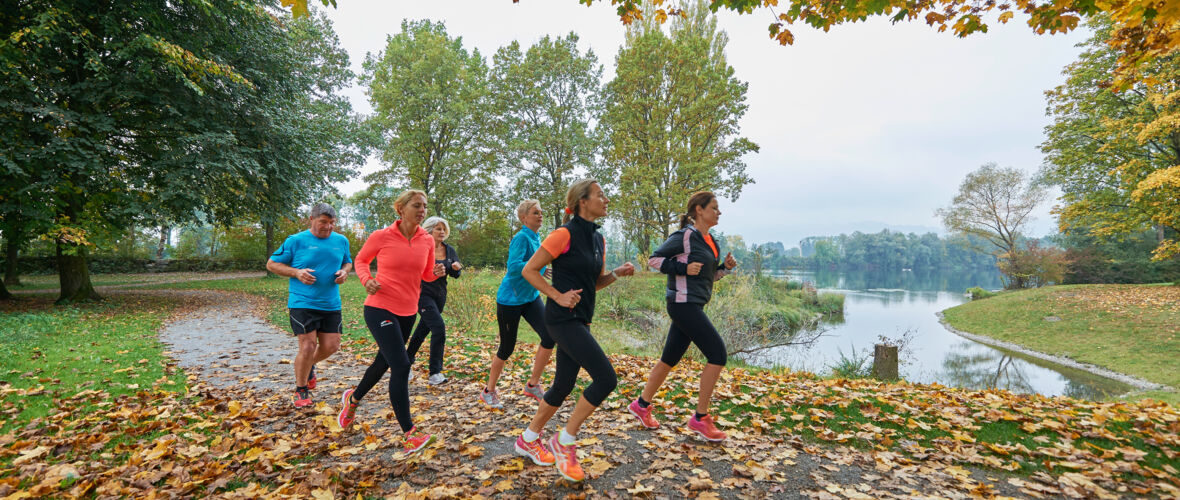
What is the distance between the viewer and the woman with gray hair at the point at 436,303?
5039mm

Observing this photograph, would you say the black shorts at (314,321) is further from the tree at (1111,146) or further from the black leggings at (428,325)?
the tree at (1111,146)

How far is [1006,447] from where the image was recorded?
342 cm

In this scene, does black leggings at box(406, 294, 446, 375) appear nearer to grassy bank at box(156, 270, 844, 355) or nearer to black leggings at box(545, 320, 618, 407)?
black leggings at box(545, 320, 618, 407)

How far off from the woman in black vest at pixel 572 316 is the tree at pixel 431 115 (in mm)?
24199

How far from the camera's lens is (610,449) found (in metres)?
3.54

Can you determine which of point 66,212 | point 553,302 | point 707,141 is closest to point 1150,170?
point 707,141

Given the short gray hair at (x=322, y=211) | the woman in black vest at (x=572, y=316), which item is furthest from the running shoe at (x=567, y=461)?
the short gray hair at (x=322, y=211)

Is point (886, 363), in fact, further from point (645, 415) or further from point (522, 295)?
point (522, 295)

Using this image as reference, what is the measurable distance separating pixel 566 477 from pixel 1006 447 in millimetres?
3350

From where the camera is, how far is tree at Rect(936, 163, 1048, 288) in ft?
100

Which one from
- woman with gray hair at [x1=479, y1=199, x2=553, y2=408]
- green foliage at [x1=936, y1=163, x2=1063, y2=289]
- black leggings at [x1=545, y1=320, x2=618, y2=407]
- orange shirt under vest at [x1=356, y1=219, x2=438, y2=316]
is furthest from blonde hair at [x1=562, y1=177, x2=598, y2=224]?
green foliage at [x1=936, y1=163, x2=1063, y2=289]

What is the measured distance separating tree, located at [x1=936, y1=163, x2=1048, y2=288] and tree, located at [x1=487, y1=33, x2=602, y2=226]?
89.1 ft

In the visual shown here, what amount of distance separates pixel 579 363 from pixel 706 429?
144cm

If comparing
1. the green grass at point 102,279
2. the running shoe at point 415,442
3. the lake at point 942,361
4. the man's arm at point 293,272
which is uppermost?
the man's arm at point 293,272
